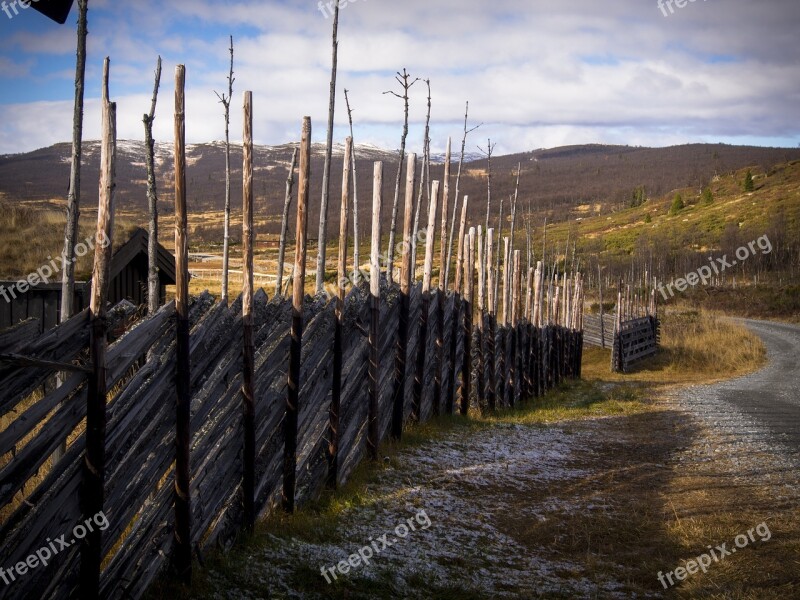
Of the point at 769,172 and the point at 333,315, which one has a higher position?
the point at 769,172

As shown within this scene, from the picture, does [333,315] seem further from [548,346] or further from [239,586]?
[548,346]

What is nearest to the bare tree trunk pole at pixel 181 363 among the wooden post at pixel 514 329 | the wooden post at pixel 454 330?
the wooden post at pixel 454 330

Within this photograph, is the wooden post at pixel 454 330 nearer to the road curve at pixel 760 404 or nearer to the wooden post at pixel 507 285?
the wooden post at pixel 507 285

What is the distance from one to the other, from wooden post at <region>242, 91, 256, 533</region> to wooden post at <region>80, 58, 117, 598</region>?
1096mm

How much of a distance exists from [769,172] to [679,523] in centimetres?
11193

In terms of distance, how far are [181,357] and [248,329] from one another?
63cm

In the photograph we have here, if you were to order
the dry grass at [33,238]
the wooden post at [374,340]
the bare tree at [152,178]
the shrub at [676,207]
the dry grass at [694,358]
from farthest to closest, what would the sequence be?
1. the shrub at [676,207]
2. the dry grass at [694,358]
3. the dry grass at [33,238]
4. the bare tree at [152,178]
5. the wooden post at [374,340]

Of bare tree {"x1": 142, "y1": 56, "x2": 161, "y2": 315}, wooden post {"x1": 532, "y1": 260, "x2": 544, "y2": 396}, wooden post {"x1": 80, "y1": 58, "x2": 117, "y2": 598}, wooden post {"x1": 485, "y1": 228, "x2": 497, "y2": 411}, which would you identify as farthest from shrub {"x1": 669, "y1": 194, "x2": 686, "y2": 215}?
wooden post {"x1": 80, "y1": 58, "x2": 117, "y2": 598}

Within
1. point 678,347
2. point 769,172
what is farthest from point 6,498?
point 769,172

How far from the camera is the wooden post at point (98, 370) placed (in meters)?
3.13

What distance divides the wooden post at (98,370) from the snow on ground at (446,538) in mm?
803

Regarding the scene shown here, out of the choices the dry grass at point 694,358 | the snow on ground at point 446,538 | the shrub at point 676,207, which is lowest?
the dry grass at point 694,358

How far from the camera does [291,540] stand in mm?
4473

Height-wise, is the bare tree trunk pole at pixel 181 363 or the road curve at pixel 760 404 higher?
the bare tree trunk pole at pixel 181 363
